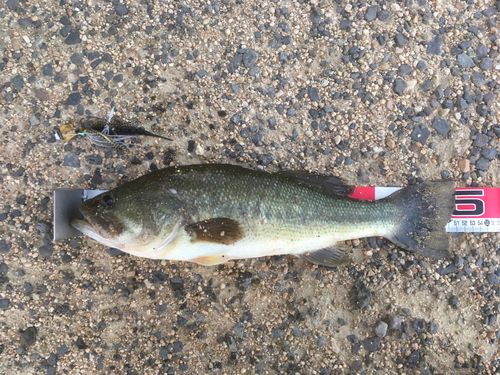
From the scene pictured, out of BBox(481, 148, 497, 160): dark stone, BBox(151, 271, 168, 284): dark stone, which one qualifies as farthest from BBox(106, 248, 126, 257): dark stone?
BBox(481, 148, 497, 160): dark stone

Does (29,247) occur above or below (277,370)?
above

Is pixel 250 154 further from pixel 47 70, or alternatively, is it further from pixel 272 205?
pixel 47 70

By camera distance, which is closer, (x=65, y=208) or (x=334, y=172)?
(x=65, y=208)

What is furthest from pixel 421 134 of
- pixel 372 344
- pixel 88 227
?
pixel 88 227

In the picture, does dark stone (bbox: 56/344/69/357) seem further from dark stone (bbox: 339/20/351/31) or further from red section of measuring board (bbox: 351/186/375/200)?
dark stone (bbox: 339/20/351/31)

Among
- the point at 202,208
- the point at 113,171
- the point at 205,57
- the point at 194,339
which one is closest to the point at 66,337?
the point at 194,339

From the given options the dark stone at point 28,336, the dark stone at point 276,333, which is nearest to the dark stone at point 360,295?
the dark stone at point 276,333

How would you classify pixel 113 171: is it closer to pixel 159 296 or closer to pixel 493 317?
pixel 159 296
